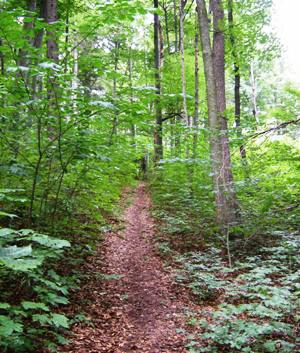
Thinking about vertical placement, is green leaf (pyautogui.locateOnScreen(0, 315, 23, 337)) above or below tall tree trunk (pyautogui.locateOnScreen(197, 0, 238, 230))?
below

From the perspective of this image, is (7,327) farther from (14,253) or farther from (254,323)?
(254,323)

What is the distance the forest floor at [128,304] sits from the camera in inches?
163

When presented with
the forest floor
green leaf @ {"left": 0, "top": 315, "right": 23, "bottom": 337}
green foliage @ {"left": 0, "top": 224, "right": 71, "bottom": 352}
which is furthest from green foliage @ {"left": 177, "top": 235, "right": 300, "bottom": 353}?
green leaf @ {"left": 0, "top": 315, "right": 23, "bottom": 337}

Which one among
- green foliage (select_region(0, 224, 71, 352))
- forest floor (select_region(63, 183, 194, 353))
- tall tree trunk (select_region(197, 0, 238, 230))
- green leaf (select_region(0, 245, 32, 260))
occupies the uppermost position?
tall tree trunk (select_region(197, 0, 238, 230))

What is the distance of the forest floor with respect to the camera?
4.14 m

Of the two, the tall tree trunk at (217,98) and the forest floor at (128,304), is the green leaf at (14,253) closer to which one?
the forest floor at (128,304)

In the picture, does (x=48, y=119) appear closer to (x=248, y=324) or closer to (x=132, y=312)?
(x=132, y=312)

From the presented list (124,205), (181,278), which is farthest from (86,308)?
(124,205)

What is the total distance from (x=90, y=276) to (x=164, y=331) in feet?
6.61

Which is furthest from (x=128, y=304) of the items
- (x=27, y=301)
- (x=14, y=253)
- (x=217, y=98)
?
(x=217, y=98)

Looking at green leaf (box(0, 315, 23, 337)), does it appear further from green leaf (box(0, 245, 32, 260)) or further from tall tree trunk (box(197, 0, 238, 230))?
tall tree trunk (box(197, 0, 238, 230))

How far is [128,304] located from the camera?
5273mm

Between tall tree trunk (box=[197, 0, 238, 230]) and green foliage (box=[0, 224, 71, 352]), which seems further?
tall tree trunk (box=[197, 0, 238, 230])

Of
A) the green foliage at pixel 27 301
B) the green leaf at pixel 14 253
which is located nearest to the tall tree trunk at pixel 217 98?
the green foliage at pixel 27 301
